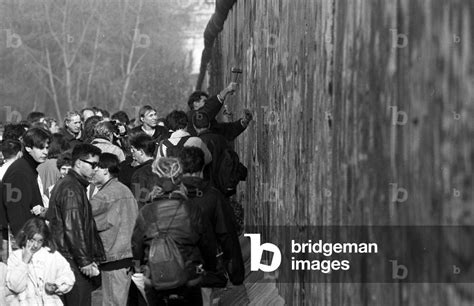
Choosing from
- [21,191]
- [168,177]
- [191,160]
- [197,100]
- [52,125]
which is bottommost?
[21,191]

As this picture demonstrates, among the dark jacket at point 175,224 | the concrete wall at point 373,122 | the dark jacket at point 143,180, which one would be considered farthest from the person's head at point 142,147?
the dark jacket at point 175,224

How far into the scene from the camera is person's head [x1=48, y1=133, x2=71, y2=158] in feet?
46.8

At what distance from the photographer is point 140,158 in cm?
1330

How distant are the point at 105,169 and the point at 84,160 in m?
0.23

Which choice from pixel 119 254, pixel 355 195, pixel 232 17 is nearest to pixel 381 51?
pixel 355 195

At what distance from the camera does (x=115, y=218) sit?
11.4 m

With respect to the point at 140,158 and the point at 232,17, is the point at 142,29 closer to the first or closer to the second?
the point at 232,17

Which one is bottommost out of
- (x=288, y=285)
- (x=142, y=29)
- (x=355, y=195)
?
(x=288, y=285)

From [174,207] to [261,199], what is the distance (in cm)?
516

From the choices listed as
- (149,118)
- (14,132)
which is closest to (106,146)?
(14,132)

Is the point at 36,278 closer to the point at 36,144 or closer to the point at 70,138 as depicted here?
the point at 36,144

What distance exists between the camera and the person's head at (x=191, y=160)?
30.3 feet

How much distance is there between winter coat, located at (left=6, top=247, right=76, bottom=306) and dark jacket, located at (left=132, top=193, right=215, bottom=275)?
4.16ft

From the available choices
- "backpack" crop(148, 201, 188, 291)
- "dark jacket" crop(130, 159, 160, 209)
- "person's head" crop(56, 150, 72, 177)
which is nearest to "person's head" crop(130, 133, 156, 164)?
"dark jacket" crop(130, 159, 160, 209)
